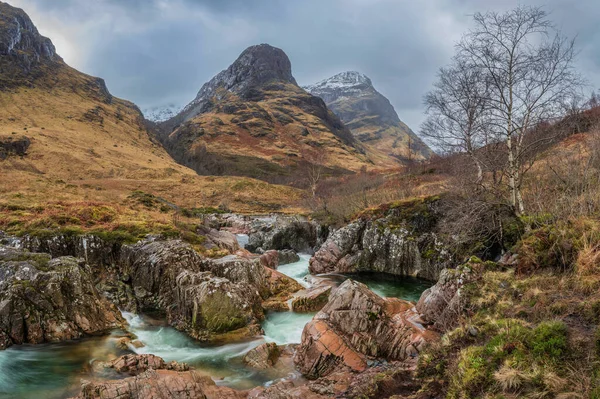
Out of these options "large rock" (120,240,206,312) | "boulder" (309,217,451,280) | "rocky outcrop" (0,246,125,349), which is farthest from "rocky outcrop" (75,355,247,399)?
"boulder" (309,217,451,280)

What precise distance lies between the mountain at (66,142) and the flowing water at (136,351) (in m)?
18.6

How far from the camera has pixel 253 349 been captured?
11.5 m

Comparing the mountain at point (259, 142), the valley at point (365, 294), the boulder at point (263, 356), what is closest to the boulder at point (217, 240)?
the valley at point (365, 294)

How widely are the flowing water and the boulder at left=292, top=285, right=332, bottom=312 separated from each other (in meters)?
0.50

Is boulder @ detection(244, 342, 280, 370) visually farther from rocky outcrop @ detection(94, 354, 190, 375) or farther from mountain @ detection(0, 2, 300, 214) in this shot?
mountain @ detection(0, 2, 300, 214)

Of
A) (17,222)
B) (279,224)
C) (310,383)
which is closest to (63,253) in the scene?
(17,222)

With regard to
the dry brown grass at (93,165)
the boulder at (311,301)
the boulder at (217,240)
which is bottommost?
the boulder at (311,301)

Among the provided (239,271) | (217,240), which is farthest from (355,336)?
(217,240)

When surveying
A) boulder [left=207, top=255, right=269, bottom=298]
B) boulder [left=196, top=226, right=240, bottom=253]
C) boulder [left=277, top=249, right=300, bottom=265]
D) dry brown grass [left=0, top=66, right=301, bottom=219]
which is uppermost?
dry brown grass [left=0, top=66, right=301, bottom=219]

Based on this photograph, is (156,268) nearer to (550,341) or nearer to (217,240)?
(217,240)

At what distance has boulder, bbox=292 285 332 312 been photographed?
15945 mm

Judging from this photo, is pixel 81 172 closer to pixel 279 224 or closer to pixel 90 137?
pixel 90 137

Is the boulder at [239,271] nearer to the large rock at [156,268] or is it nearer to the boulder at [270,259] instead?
the large rock at [156,268]

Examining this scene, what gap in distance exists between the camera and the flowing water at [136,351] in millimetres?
9469
